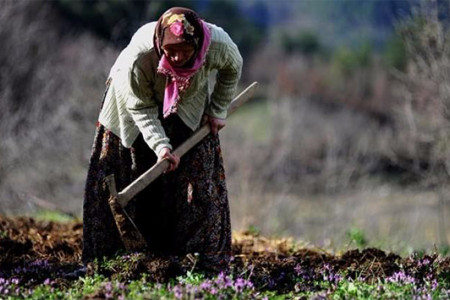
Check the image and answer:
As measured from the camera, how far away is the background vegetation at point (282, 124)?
40.3 ft

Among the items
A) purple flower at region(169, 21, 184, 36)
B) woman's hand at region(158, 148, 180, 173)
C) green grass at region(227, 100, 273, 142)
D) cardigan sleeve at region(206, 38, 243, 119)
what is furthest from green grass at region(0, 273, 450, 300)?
green grass at region(227, 100, 273, 142)

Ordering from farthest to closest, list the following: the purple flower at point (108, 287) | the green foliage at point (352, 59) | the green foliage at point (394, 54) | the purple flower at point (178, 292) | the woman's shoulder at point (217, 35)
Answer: the green foliage at point (352, 59) → the green foliage at point (394, 54) → the woman's shoulder at point (217, 35) → the purple flower at point (108, 287) → the purple flower at point (178, 292)

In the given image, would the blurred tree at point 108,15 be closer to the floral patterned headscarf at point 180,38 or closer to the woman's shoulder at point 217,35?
the woman's shoulder at point 217,35

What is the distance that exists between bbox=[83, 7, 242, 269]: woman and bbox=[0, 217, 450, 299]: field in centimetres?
27

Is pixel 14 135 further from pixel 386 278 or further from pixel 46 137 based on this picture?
pixel 386 278

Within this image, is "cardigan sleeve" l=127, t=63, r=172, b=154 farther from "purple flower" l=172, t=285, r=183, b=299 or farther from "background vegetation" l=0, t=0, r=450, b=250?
"background vegetation" l=0, t=0, r=450, b=250

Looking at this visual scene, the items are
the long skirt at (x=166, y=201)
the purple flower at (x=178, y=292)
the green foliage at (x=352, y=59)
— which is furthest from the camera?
the green foliage at (x=352, y=59)

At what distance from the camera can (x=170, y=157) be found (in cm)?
488

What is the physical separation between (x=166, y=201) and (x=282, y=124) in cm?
2916

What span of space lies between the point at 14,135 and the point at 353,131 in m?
23.7

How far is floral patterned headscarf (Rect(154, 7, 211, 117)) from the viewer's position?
445cm

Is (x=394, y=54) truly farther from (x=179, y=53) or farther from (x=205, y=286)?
(x=205, y=286)

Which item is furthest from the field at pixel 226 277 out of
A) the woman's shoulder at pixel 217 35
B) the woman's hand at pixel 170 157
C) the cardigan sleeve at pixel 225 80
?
the woman's shoulder at pixel 217 35

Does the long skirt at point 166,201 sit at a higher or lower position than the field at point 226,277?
higher
